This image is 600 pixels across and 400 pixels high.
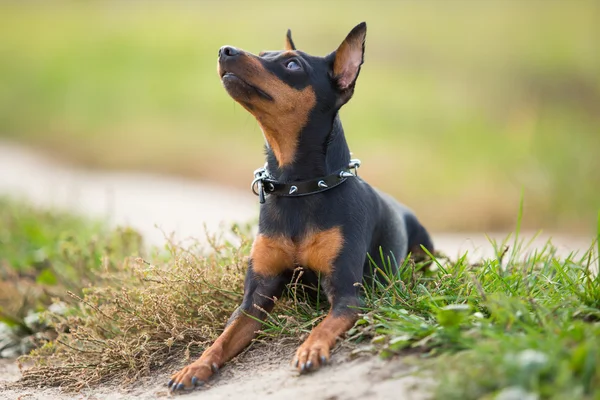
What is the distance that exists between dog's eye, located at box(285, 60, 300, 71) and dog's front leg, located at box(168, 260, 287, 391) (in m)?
1.02

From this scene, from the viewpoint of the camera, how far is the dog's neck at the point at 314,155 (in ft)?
13.4

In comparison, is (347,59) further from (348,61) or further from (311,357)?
(311,357)

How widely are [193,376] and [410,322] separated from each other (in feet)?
3.40

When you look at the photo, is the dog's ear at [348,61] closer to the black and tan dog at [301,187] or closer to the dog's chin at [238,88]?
the black and tan dog at [301,187]

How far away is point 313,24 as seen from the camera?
58.6 feet

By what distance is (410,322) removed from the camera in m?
3.39

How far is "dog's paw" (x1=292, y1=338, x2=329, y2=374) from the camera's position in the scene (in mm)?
3402

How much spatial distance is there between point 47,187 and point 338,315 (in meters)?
7.63

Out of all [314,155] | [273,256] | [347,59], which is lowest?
[273,256]

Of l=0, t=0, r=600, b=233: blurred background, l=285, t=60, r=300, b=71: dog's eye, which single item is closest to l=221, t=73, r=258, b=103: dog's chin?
l=285, t=60, r=300, b=71: dog's eye

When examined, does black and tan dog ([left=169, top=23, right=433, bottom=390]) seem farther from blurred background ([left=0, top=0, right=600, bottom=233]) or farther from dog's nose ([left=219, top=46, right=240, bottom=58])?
blurred background ([left=0, top=0, right=600, bottom=233])

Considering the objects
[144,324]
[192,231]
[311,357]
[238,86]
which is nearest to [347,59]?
[238,86]

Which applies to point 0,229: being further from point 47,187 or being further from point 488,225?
point 488,225

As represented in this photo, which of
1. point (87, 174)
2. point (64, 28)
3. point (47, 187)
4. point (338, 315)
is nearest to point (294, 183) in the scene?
point (338, 315)
